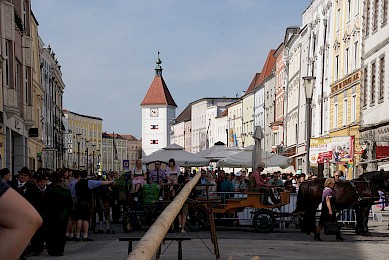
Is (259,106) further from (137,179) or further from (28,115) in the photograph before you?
(137,179)

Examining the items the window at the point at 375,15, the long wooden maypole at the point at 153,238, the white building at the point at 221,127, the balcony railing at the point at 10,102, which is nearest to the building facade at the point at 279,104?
the window at the point at 375,15

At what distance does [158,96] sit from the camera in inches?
7648

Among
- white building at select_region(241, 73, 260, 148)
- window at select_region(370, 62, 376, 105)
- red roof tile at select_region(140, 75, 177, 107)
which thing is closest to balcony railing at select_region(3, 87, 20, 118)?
window at select_region(370, 62, 376, 105)

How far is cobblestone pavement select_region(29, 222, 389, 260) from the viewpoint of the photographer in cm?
1561

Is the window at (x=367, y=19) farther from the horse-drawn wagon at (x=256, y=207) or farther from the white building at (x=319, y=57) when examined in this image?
the horse-drawn wagon at (x=256, y=207)

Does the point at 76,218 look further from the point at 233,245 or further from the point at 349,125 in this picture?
the point at 349,125

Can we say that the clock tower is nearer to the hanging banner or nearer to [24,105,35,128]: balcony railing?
[24,105,35,128]: balcony railing

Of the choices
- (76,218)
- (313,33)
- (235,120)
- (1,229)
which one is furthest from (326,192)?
(235,120)

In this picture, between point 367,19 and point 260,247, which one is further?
point 367,19

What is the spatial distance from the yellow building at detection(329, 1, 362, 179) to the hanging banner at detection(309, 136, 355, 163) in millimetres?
5393

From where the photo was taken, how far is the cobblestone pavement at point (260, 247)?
15609mm

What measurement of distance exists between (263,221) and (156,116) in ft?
548

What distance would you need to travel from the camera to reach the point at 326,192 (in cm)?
1966

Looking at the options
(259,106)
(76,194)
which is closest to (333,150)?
(76,194)
